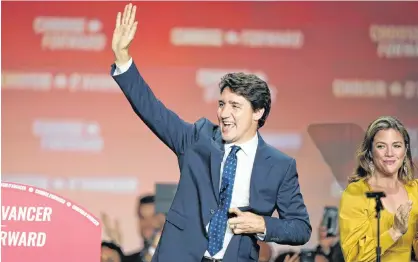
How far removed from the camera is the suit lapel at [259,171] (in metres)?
3.37

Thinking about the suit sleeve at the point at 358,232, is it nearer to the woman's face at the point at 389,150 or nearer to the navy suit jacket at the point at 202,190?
the woman's face at the point at 389,150

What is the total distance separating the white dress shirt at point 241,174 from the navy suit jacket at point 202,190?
0.02 m

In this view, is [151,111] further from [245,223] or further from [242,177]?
[245,223]

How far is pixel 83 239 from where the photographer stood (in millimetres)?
4539

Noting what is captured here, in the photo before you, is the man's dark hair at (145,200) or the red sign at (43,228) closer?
the red sign at (43,228)

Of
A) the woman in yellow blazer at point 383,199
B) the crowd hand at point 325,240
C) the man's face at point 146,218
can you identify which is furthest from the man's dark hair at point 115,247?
the woman in yellow blazer at point 383,199

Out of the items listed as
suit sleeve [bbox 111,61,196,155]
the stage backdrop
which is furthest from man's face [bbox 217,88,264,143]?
the stage backdrop

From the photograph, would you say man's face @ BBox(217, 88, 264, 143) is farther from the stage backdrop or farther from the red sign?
the stage backdrop

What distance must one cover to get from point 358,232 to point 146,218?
2.11 metres

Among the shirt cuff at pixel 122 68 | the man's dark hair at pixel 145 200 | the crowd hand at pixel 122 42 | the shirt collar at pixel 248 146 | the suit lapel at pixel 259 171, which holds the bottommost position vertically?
the man's dark hair at pixel 145 200

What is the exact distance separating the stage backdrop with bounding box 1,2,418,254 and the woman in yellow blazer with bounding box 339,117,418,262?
1.63 meters

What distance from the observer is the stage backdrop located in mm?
5750

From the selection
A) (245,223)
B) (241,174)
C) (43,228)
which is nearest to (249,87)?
(241,174)

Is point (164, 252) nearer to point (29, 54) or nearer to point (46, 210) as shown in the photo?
point (46, 210)
